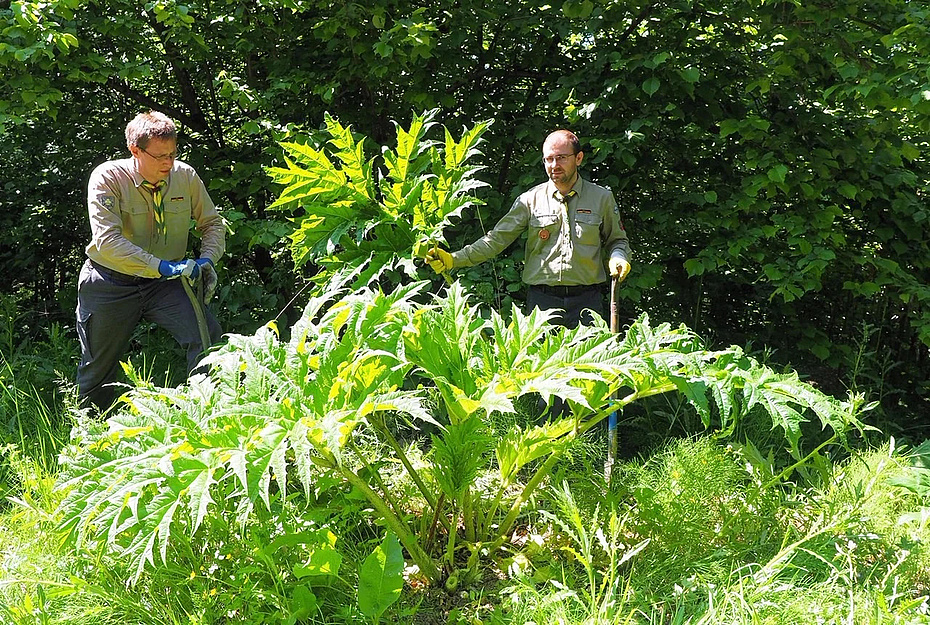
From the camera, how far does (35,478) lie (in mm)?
3324

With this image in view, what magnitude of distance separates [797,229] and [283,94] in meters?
3.23

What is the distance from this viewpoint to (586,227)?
407 centimetres

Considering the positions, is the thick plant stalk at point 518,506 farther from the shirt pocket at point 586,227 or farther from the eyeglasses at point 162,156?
the eyeglasses at point 162,156

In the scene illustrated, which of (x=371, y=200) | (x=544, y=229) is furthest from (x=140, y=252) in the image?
(x=544, y=229)

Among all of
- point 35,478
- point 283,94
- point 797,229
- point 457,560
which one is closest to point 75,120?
point 283,94

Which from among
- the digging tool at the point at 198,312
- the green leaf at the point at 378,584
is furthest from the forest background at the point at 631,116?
the green leaf at the point at 378,584

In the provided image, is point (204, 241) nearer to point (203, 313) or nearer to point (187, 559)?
point (203, 313)

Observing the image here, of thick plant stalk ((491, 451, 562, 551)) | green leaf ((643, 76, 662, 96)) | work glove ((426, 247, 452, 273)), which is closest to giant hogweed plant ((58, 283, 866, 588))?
thick plant stalk ((491, 451, 562, 551))

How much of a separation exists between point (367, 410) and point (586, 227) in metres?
2.09

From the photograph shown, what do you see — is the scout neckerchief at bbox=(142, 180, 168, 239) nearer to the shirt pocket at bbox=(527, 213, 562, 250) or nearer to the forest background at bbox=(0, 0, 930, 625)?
the forest background at bbox=(0, 0, 930, 625)

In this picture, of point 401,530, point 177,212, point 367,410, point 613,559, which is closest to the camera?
point 367,410

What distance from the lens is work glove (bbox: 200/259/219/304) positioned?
394 cm

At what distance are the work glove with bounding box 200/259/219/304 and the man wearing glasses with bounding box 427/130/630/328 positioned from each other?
118cm

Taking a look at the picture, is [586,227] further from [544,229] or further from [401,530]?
[401,530]
